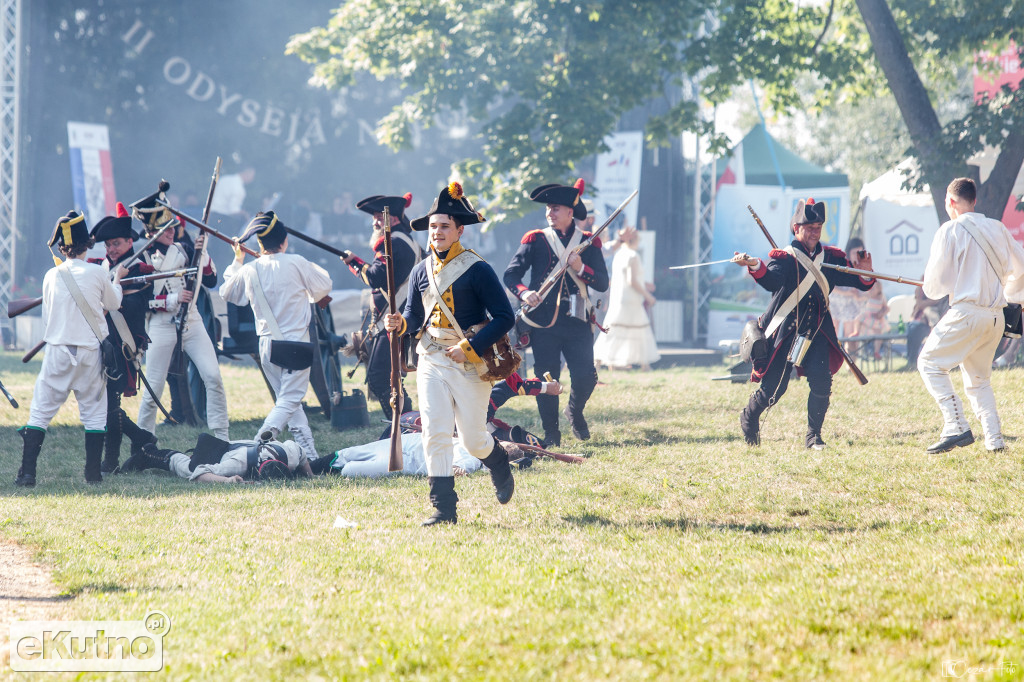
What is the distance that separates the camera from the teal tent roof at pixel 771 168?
20.7 meters

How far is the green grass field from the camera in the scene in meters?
3.62

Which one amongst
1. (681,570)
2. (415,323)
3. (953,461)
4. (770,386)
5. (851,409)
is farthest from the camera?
(851,409)

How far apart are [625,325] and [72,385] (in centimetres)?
988

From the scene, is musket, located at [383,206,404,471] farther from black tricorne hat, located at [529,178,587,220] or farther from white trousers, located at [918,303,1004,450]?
white trousers, located at [918,303,1004,450]

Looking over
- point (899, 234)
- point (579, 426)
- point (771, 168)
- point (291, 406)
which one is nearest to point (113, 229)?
point (291, 406)

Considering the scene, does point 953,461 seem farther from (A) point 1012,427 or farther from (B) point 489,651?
(B) point 489,651

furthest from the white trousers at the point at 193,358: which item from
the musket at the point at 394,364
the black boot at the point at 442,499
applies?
the black boot at the point at 442,499

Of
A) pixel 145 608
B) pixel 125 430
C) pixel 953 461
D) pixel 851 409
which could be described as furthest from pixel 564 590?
pixel 851 409

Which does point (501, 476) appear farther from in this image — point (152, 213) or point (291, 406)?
point (152, 213)

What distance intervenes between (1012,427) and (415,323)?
557cm

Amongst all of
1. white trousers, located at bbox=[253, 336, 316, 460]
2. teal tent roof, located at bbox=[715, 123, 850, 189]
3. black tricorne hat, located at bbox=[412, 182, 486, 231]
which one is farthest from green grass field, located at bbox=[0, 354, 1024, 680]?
teal tent roof, located at bbox=[715, 123, 850, 189]

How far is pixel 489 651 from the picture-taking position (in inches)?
145

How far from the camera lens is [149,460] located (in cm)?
824

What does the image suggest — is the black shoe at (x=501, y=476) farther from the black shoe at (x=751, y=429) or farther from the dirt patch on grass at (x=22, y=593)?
the black shoe at (x=751, y=429)
